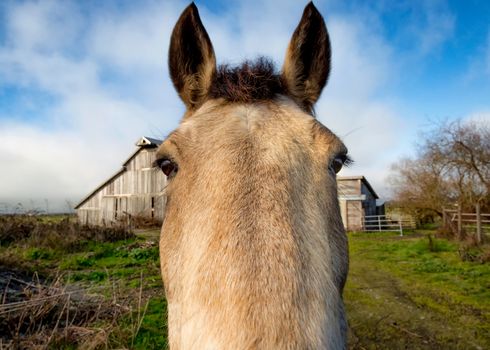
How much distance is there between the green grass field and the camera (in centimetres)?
531

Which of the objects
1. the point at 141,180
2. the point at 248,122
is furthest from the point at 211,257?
the point at 141,180

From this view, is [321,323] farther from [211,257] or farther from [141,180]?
[141,180]

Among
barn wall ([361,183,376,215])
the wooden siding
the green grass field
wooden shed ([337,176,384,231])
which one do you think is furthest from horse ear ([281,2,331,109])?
barn wall ([361,183,376,215])

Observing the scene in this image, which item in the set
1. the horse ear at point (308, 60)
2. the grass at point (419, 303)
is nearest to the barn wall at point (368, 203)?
the grass at point (419, 303)

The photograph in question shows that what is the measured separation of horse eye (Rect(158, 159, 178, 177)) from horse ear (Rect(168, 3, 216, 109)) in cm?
80

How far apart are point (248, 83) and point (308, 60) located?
98cm

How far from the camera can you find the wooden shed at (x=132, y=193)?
83.4 feet

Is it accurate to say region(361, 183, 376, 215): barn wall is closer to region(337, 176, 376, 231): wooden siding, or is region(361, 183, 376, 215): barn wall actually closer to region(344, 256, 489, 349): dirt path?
region(337, 176, 376, 231): wooden siding

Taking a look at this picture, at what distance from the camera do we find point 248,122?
2.06m

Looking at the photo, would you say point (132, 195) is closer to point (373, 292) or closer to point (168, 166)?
point (373, 292)

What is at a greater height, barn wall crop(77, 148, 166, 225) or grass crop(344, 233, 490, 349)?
barn wall crop(77, 148, 166, 225)

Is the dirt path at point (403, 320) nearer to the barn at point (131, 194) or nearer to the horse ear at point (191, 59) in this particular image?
the horse ear at point (191, 59)

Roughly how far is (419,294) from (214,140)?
8.40 meters

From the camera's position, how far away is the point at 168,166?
2.29 m
